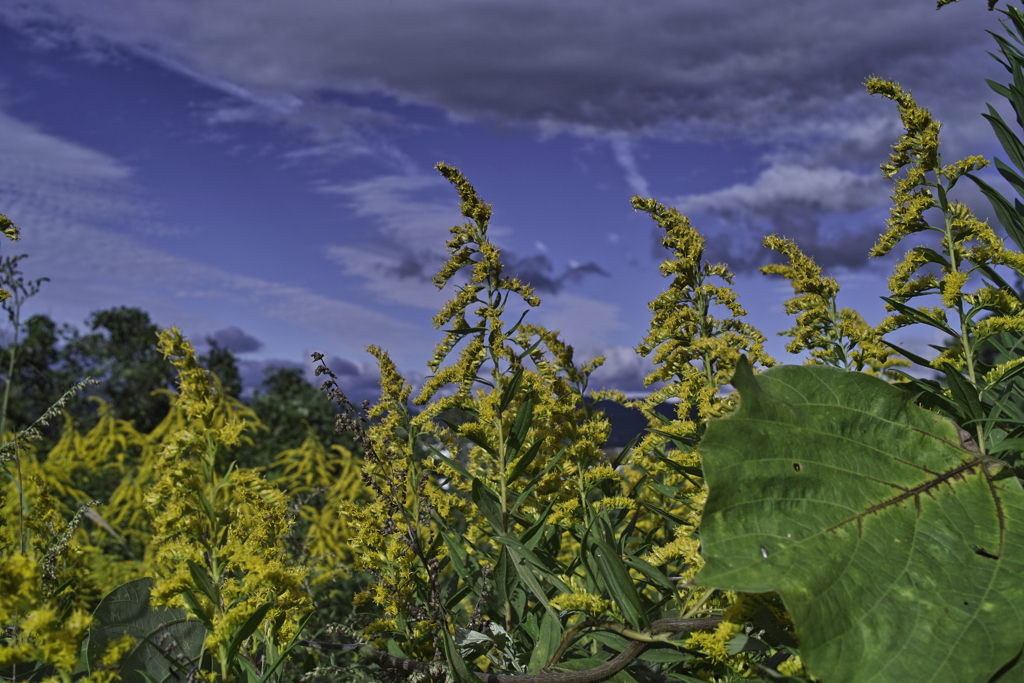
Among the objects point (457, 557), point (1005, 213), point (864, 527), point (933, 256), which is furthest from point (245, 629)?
point (1005, 213)

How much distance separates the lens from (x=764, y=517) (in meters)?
0.97

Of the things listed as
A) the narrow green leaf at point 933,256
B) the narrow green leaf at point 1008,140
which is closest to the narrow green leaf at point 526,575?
the narrow green leaf at point 933,256

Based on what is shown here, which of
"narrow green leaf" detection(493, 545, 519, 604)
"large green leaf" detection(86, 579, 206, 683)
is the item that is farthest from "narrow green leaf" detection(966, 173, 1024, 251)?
"large green leaf" detection(86, 579, 206, 683)

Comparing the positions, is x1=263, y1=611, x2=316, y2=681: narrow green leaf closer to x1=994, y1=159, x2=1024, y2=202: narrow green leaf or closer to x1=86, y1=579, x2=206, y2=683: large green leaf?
→ x1=86, y1=579, x2=206, y2=683: large green leaf

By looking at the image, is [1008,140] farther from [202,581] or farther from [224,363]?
[224,363]

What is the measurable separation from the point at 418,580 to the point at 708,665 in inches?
41.2

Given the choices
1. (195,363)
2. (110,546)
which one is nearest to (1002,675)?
(195,363)

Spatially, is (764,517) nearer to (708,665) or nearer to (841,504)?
(841,504)

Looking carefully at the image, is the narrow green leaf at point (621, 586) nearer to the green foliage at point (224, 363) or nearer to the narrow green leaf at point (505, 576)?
the narrow green leaf at point (505, 576)

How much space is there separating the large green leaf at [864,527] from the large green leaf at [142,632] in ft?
4.35

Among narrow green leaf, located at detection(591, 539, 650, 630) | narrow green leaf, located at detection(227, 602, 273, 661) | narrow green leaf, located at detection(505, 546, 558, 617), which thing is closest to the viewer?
narrow green leaf, located at detection(591, 539, 650, 630)

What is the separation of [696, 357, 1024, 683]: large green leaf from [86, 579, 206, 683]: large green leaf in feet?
4.35

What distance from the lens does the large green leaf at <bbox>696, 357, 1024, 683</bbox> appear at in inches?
36.2

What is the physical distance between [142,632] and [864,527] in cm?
182
